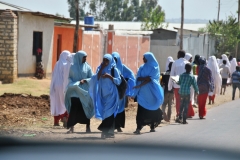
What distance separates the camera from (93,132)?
35.4ft

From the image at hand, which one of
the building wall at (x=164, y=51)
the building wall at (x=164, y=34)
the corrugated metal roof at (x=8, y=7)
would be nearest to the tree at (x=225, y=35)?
the building wall at (x=164, y=34)

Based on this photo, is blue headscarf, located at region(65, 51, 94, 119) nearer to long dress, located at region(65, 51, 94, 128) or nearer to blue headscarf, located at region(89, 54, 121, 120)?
long dress, located at region(65, 51, 94, 128)

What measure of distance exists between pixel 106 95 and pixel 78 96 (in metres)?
0.58

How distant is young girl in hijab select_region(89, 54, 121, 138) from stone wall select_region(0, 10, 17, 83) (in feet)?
37.9

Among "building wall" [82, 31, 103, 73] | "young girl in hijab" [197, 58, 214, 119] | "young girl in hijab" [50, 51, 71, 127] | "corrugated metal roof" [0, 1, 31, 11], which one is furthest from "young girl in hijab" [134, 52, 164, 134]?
"building wall" [82, 31, 103, 73]

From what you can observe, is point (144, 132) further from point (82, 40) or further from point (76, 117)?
point (82, 40)

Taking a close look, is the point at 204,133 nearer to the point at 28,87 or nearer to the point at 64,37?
the point at 28,87

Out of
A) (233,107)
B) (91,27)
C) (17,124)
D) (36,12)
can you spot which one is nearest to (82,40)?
(91,27)

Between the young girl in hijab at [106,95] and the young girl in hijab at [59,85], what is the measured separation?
3.90 feet

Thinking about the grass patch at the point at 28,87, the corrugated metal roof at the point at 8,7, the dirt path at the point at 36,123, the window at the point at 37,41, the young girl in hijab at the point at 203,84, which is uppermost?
the corrugated metal roof at the point at 8,7

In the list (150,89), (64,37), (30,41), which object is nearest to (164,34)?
(64,37)

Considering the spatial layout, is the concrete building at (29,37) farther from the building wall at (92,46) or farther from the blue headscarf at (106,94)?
the blue headscarf at (106,94)

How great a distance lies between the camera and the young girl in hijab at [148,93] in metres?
10.8

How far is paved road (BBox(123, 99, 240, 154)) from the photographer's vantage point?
9.53 m
